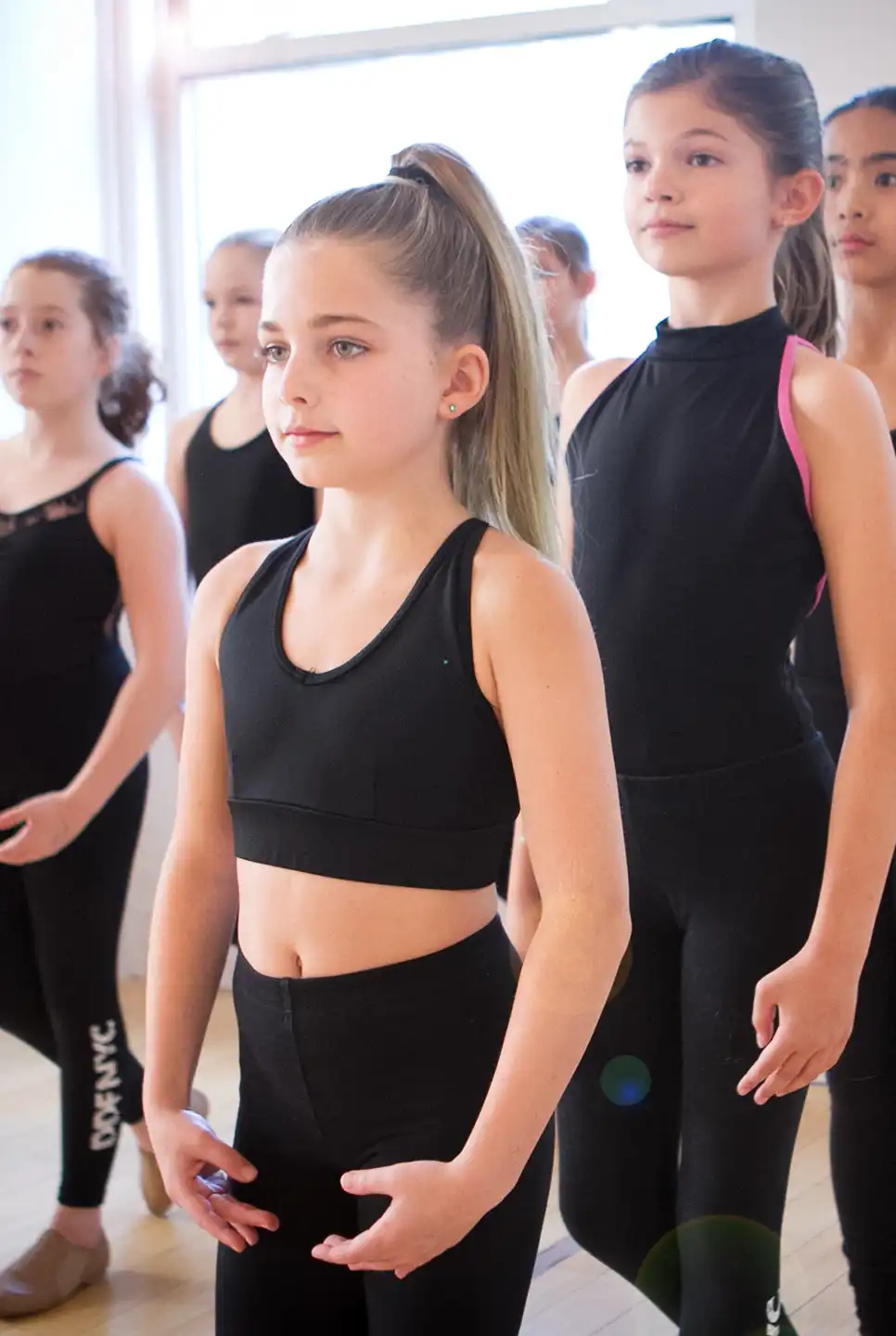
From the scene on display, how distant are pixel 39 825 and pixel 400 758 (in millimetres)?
1148

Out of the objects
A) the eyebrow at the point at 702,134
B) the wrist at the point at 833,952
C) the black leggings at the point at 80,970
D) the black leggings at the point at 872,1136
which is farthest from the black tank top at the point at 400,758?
the black leggings at the point at 80,970

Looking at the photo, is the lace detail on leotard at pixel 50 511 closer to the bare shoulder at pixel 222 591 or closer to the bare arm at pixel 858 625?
the bare shoulder at pixel 222 591

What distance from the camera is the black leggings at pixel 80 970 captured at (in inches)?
94.3

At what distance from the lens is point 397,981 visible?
124 cm

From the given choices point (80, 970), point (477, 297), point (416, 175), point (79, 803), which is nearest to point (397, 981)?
point (477, 297)

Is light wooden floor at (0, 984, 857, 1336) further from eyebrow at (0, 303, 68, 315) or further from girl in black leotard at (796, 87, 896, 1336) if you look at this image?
eyebrow at (0, 303, 68, 315)

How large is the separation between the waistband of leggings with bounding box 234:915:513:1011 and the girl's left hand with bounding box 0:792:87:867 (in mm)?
1034

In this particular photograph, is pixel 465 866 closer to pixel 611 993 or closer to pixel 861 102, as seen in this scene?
pixel 611 993

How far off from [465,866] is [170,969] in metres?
0.26

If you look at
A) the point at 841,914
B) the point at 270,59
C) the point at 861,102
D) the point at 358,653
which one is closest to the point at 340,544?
the point at 358,653

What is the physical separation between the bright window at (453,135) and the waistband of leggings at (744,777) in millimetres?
2321

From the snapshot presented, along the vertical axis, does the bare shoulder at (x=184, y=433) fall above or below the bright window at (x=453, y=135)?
below

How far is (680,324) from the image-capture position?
1.74 meters

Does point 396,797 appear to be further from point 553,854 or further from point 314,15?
point 314,15
